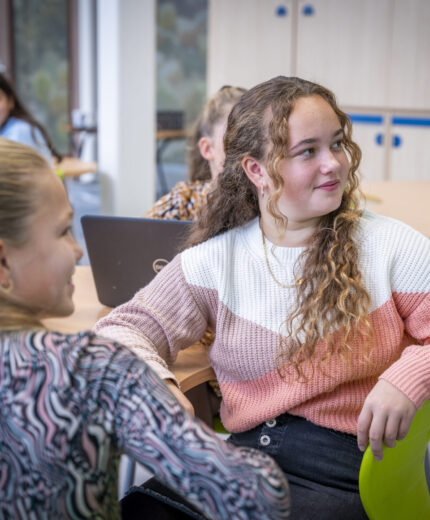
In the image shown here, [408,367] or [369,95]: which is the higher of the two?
[369,95]

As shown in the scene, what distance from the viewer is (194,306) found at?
4.47ft

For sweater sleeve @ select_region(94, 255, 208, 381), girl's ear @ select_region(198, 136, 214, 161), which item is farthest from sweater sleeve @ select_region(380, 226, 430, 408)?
girl's ear @ select_region(198, 136, 214, 161)

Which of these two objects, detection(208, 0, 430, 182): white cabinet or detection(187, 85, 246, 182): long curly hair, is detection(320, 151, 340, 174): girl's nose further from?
detection(208, 0, 430, 182): white cabinet

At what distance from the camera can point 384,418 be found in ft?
3.66

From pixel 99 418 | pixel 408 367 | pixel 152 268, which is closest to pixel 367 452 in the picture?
pixel 408 367

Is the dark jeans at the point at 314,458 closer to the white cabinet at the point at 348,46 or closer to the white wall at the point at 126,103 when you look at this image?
the white cabinet at the point at 348,46

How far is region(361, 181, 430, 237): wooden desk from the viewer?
7.80 ft

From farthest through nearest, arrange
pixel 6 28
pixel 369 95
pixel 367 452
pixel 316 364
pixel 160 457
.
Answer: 1. pixel 6 28
2. pixel 369 95
3. pixel 316 364
4. pixel 367 452
5. pixel 160 457

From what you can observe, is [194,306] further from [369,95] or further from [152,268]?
[369,95]

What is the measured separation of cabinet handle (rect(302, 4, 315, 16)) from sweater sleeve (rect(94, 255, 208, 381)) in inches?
157

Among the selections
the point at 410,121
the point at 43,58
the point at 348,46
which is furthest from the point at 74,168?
the point at 43,58

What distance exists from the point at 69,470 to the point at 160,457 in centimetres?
10

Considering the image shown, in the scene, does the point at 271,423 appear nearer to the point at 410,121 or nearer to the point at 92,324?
the point at 92,324

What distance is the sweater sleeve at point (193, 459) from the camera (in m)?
0.76
